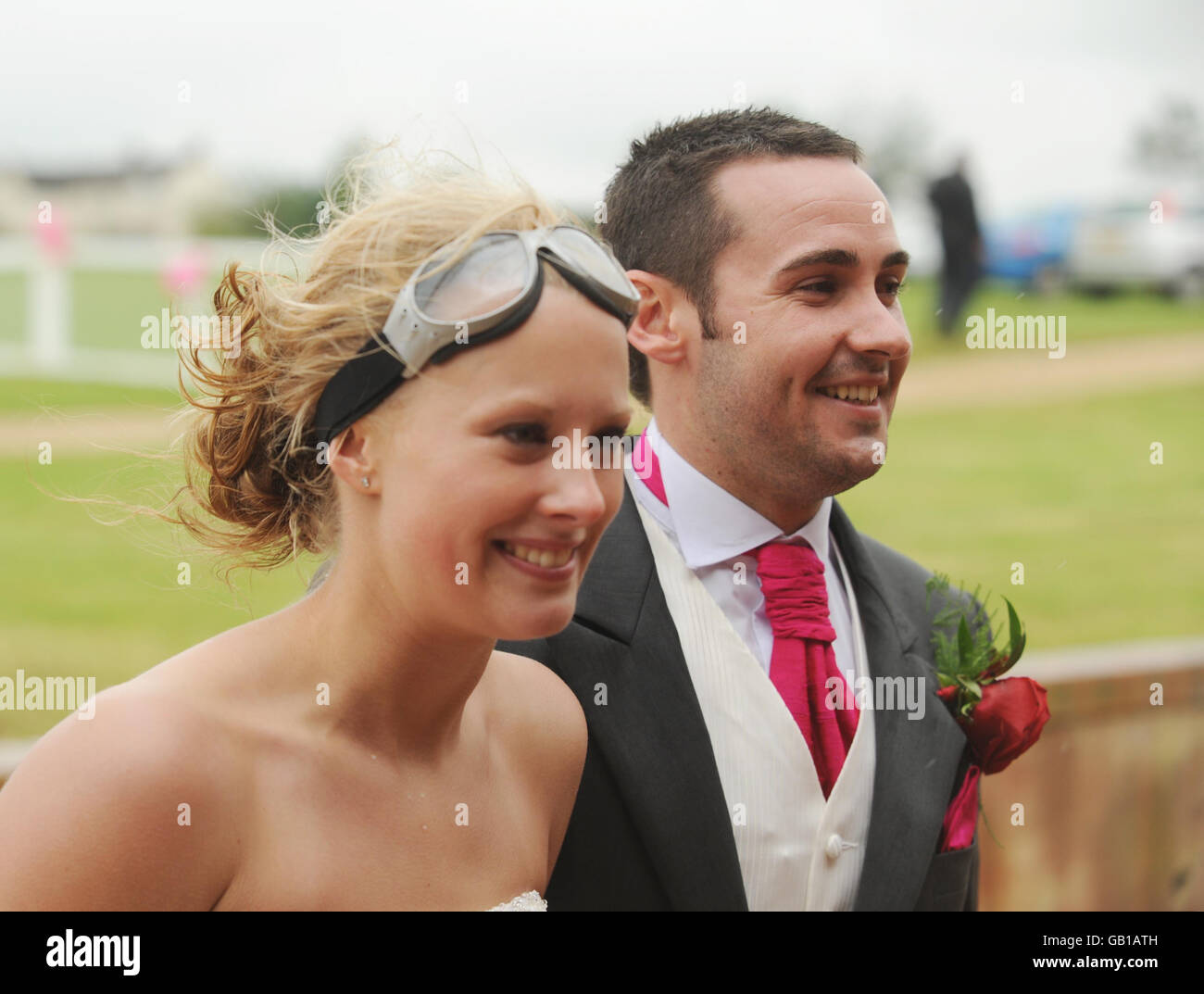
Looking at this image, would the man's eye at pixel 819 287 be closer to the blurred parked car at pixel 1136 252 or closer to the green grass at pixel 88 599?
the green grass at pixel 88 599

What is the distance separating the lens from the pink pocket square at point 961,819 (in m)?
2.72

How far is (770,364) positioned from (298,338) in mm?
998

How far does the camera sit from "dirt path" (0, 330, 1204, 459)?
1488 centimetres

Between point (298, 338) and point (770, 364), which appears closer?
point (298, 338)

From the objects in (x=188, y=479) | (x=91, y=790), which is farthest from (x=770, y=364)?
(x=91, y=790)

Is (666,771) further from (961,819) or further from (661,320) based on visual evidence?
(661,320)

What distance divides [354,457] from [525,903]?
2.50ft

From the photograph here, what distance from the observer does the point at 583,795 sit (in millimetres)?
2434

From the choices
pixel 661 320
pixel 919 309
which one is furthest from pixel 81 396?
pixel 661 320

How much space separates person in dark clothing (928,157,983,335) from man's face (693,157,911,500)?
1306 cm

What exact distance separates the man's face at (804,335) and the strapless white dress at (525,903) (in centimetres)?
97
